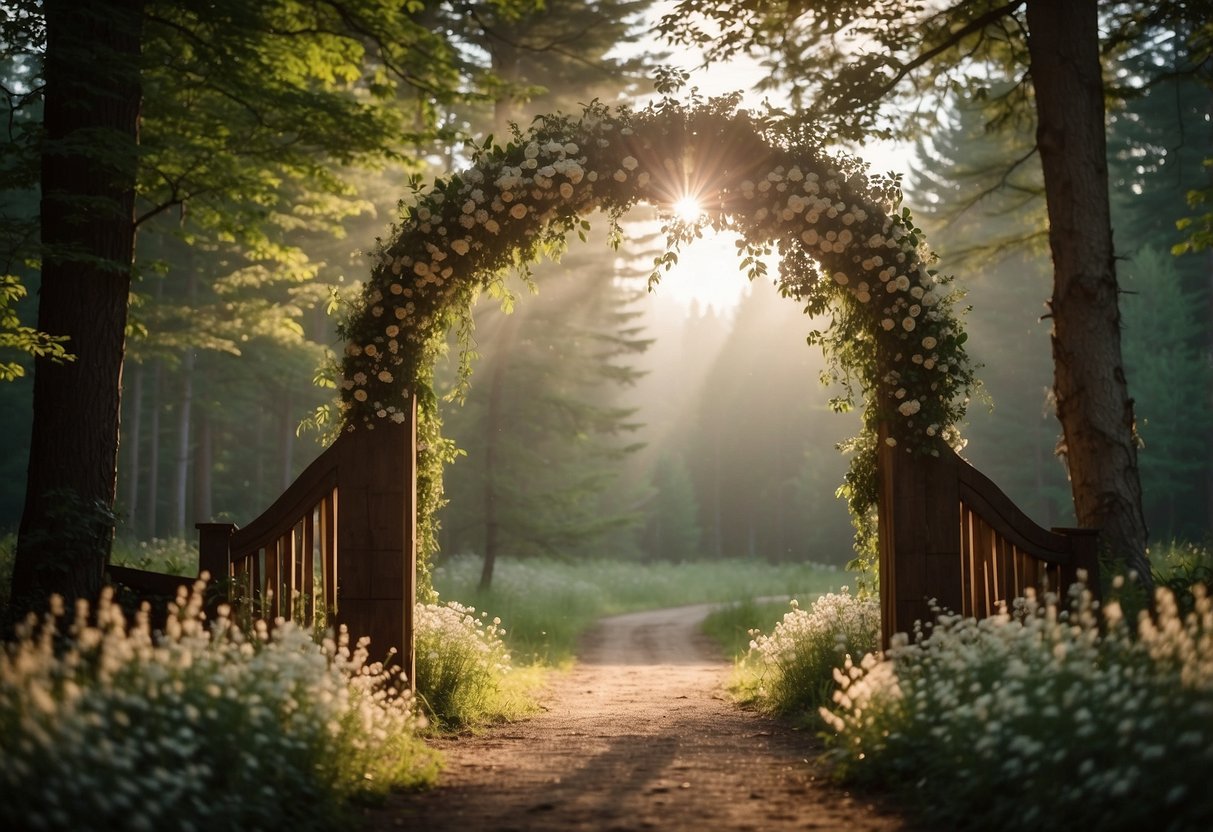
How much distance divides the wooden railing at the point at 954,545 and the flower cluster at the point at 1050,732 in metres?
Answer: 1.53

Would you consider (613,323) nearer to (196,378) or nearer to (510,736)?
(196,378)

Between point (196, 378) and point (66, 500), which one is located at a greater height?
point (196, 378)

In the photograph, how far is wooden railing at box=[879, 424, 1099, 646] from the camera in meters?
7.88

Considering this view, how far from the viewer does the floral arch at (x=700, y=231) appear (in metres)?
7.93

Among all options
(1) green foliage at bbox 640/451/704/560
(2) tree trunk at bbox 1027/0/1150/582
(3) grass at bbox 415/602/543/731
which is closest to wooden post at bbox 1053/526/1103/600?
(2) tree trunk at bbox 1027/0/1150/582

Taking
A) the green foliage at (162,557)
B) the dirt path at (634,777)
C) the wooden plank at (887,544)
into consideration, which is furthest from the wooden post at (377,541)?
the green foliage at (162,557)

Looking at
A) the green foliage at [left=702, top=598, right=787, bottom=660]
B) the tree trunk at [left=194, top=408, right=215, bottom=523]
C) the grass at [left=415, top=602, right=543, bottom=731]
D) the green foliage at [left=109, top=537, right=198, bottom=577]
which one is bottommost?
the green foliage at [left=702, top=598, right=787, bottom=660]

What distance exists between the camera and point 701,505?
57.7 m

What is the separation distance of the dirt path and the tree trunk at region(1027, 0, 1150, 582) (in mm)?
3587

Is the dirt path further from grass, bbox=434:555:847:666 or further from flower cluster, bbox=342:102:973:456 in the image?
grass, bbox=434:555:847:666

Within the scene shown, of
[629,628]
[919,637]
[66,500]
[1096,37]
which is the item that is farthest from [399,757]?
[629,628]

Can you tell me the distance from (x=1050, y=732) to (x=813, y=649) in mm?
4331

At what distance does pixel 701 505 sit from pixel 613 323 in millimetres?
35166

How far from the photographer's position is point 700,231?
8352 millimetres
